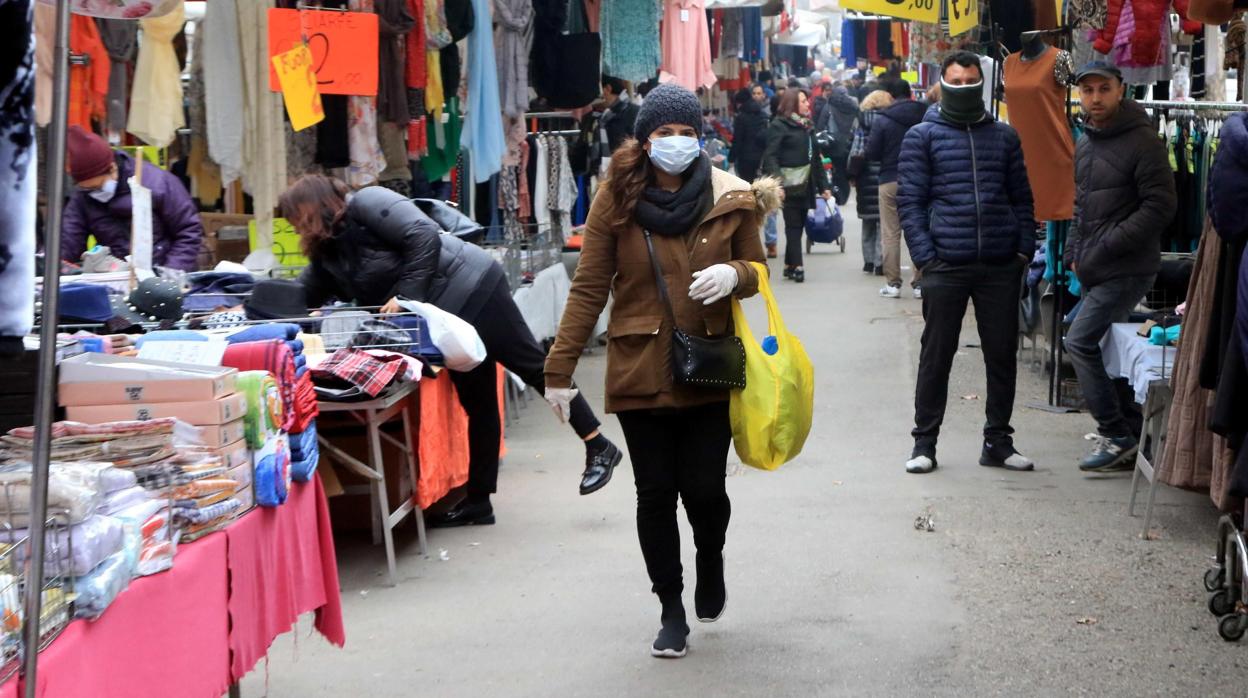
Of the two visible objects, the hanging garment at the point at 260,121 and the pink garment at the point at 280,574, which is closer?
the pink garment at the point at 280,574

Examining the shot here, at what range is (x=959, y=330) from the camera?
8.20 m

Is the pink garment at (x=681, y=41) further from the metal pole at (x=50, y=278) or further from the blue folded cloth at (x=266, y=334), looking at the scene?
the metal pole at (x=50, y=278)

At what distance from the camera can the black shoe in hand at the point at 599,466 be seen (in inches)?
269

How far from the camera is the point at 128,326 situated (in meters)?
6.07

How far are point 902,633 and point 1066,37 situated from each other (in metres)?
5.87

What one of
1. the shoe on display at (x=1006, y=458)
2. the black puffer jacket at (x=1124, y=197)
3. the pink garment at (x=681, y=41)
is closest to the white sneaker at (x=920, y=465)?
the shoe on display at (x=1006, y=458)

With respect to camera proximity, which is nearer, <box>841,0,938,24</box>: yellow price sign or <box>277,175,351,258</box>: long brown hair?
<box>277,175,351,258</box>: long brown hair

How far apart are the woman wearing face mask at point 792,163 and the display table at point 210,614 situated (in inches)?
477

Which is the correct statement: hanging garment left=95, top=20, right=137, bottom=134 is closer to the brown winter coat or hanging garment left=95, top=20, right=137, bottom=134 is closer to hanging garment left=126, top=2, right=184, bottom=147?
hanging garment left=126, top=2, right=184, bottom=147

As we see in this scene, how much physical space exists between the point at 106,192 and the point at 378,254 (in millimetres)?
1689

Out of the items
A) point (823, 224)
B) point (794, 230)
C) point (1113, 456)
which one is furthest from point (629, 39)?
point (1113, 456)

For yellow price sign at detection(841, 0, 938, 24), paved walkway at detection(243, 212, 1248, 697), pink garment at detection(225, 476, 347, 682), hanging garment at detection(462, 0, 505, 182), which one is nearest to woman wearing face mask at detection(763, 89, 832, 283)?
yellow price sign at detection(841, 0, 938, 24)

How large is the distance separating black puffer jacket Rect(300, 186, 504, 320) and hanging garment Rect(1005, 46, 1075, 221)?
3.91m

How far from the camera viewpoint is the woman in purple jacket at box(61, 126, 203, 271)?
7.57 meters
